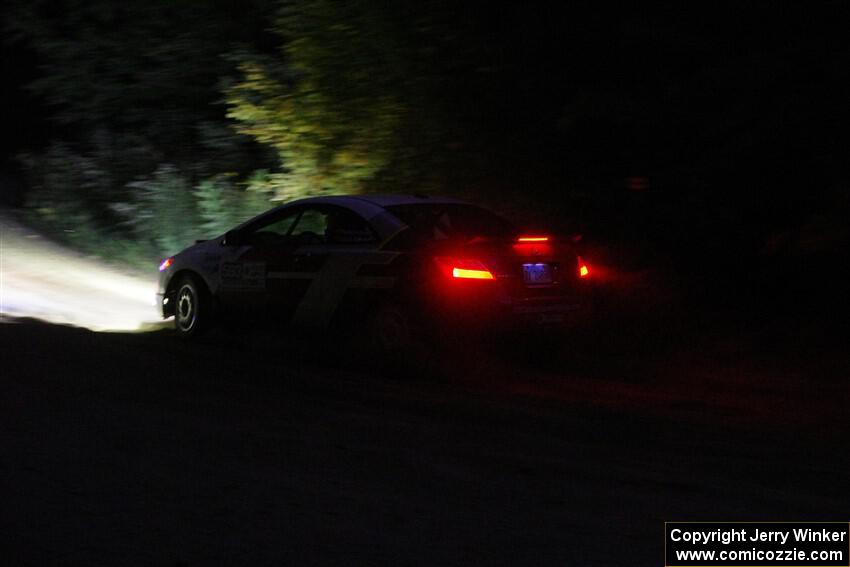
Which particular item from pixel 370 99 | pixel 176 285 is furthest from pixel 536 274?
pixel 370 99

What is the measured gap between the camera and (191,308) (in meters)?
11.1

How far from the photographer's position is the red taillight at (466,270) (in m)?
8.83

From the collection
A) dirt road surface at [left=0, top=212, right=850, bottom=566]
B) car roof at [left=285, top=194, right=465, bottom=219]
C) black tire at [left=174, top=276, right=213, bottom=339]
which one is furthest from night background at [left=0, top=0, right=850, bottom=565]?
car roof at [left=285, top=194, right=465, bottom=219]

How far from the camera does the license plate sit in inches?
355

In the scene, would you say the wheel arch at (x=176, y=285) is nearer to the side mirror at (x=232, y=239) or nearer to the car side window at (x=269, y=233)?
the side mirror at (x=232, y=239)

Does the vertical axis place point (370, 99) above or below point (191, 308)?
above

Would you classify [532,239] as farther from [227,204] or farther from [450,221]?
[227,204]

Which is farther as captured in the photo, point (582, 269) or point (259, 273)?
point (259, 273)

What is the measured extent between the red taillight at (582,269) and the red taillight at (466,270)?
102cm

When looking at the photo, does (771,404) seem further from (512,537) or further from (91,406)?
(91,406)

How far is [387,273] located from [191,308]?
2692 mm

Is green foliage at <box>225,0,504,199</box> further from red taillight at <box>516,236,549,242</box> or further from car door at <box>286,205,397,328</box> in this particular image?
red taillight at <box>516,236,549,242</box>

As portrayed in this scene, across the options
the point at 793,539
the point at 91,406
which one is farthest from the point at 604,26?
the point at 793,539

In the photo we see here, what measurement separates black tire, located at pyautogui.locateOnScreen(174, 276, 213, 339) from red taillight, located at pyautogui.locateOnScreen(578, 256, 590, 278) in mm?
3682
